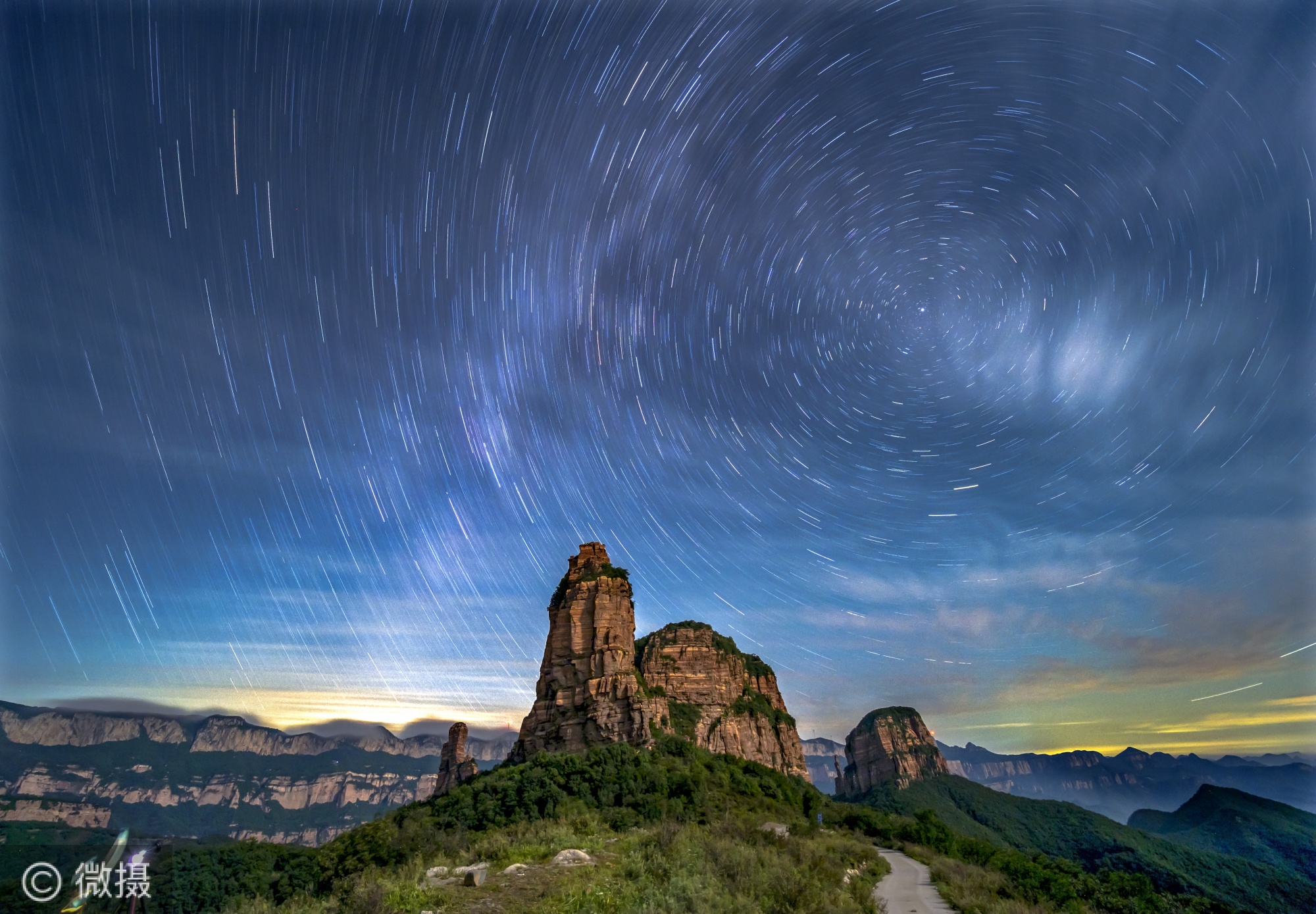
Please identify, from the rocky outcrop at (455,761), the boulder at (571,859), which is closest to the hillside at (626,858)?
the boulder at (571,859)

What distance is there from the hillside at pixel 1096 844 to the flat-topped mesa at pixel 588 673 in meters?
43.8

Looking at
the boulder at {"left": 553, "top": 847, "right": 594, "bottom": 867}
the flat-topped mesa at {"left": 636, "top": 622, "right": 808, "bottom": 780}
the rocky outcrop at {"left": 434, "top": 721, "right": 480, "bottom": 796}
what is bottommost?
the rocky outcrop at {"left": 434, "top": 721, "right": 480, "bottom": 796}

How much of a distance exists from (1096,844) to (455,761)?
6107 inches

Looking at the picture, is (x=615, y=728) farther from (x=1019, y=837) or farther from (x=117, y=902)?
(x=1019, y=837)

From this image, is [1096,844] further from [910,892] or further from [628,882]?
[628,882]

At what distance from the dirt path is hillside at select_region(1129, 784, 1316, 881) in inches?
6751

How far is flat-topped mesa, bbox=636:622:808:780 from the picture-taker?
324 ft

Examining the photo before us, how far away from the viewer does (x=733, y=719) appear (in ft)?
344

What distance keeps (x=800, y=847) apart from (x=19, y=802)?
625 ft

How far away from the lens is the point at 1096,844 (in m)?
134

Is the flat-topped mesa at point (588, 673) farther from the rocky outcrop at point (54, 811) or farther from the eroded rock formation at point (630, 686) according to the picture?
the rocky outcrop at point (54, 811)

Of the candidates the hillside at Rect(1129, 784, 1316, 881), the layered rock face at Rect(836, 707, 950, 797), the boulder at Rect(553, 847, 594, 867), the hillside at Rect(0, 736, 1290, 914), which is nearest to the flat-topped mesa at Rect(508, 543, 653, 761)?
the hillside at Rect(0, 736, 1290, 914)

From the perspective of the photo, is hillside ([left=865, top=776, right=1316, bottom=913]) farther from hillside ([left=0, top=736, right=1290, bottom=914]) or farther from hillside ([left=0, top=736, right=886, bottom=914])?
hillside ([left=0, top=736, right=886, bottom=914])

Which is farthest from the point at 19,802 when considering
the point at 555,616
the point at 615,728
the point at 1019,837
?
the point at 1019,837
